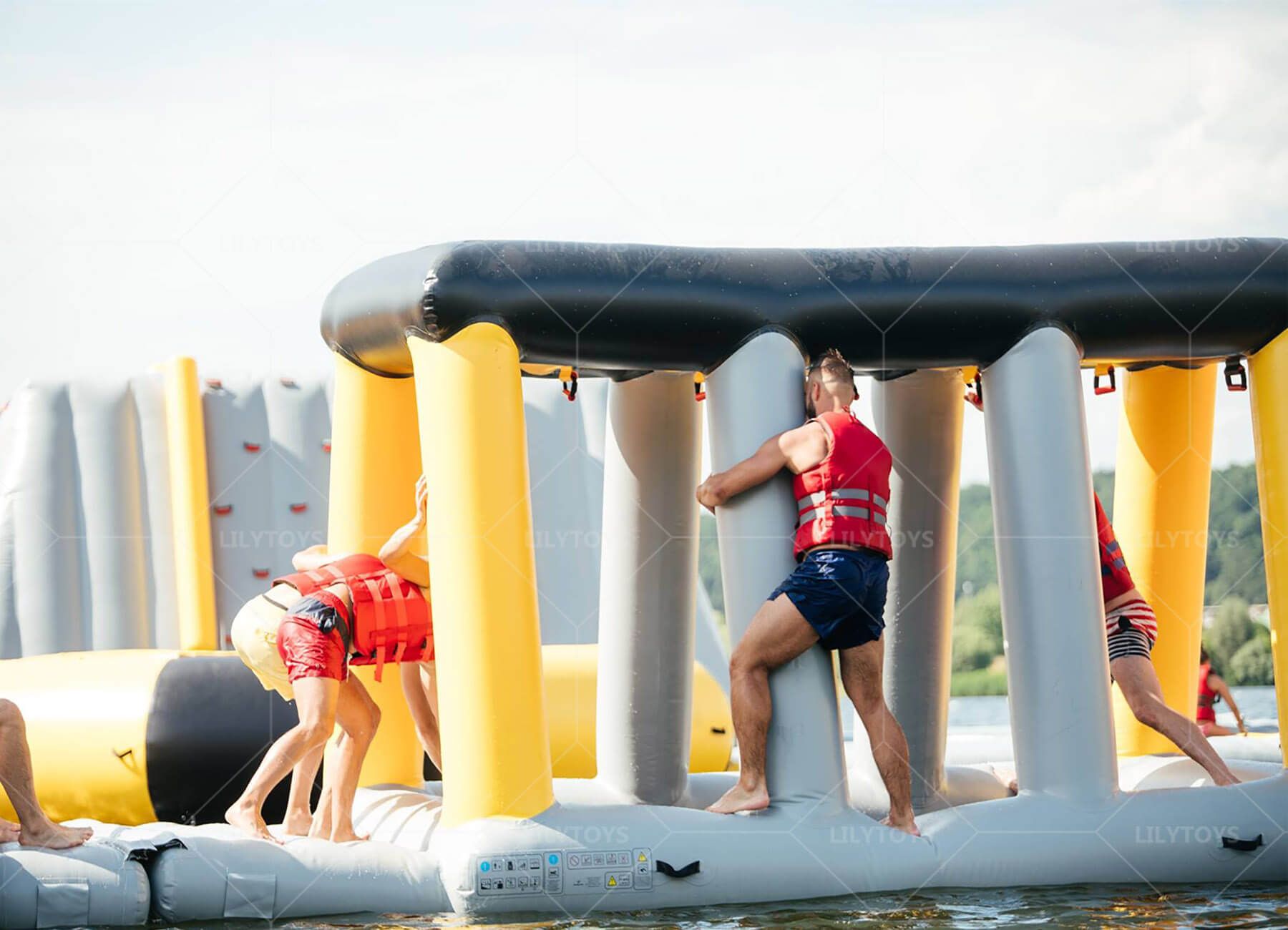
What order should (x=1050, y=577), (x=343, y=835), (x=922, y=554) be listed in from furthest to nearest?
(x=922, y=554) → (x=1050, y=577) → (x=343, y=835)

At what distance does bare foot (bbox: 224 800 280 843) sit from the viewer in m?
4.50

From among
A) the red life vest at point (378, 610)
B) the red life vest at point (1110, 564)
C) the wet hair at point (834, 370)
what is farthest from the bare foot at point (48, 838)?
the red life vest at point (1110, 564)

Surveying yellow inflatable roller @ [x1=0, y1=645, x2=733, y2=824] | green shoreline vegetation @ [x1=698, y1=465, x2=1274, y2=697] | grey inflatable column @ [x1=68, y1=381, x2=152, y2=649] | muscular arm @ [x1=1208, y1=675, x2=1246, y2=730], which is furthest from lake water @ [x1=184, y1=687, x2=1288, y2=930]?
grey inflatable column @ [x1=68, y1=381, x2=152, y2=649]

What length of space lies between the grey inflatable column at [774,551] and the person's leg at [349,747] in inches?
49.3

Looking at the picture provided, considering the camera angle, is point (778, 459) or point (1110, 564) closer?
point (778, 459)

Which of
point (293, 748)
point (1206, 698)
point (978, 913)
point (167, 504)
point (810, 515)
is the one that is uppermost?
point (167, 504)

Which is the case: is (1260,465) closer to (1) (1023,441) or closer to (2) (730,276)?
(1) (1023,441)

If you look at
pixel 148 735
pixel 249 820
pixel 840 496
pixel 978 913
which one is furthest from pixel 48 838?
pixel 978 913

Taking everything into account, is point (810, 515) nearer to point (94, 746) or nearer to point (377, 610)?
point (377, 610)

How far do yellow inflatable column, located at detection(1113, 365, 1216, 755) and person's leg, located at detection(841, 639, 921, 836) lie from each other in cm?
169

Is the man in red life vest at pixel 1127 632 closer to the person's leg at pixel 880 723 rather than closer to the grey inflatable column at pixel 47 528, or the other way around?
the person's leg at pixel 880 723

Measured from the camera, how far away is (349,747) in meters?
4.84

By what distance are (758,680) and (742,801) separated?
368 mm

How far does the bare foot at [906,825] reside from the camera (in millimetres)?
4523
